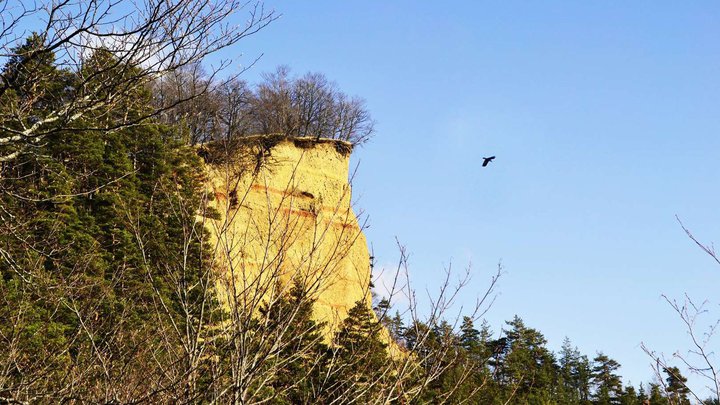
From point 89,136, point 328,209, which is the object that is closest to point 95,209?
point 89,136

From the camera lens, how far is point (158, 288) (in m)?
23.6

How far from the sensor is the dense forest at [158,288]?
4.38 metres

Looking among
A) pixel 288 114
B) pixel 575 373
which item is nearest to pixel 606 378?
pixel 575 373

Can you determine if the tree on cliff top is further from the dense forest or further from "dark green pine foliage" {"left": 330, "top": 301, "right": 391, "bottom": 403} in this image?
"dark green pine foliage" {"left": 330, "top": 301, "right": 391, "bottom": 403}

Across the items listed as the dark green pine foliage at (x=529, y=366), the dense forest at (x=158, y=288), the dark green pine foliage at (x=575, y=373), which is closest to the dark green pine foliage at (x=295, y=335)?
the dense forest at (x=158, y=288)

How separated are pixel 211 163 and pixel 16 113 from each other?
3278cm

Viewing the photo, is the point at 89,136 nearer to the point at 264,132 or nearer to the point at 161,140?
the point at 161,140

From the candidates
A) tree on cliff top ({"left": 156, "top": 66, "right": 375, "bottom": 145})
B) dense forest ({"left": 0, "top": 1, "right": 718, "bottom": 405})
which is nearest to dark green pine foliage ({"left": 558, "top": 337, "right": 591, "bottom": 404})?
dense forest ({"left": 0, "top": 1, "right": 718, "bottom": 405})

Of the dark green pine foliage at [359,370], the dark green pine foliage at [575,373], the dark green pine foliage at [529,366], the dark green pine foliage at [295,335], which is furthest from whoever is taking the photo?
the dark green pine foliage at [575,373]

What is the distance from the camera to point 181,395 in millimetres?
4027

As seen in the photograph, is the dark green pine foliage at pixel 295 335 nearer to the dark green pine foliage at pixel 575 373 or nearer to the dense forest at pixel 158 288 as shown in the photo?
the dense forest at pixel 158 288

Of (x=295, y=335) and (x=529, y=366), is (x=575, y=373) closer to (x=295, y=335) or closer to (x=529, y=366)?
(x=529, y=366)

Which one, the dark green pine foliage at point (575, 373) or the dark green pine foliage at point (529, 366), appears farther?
the dark green pine foliage at point (575, 373)

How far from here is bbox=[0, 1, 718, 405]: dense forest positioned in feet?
14.4
